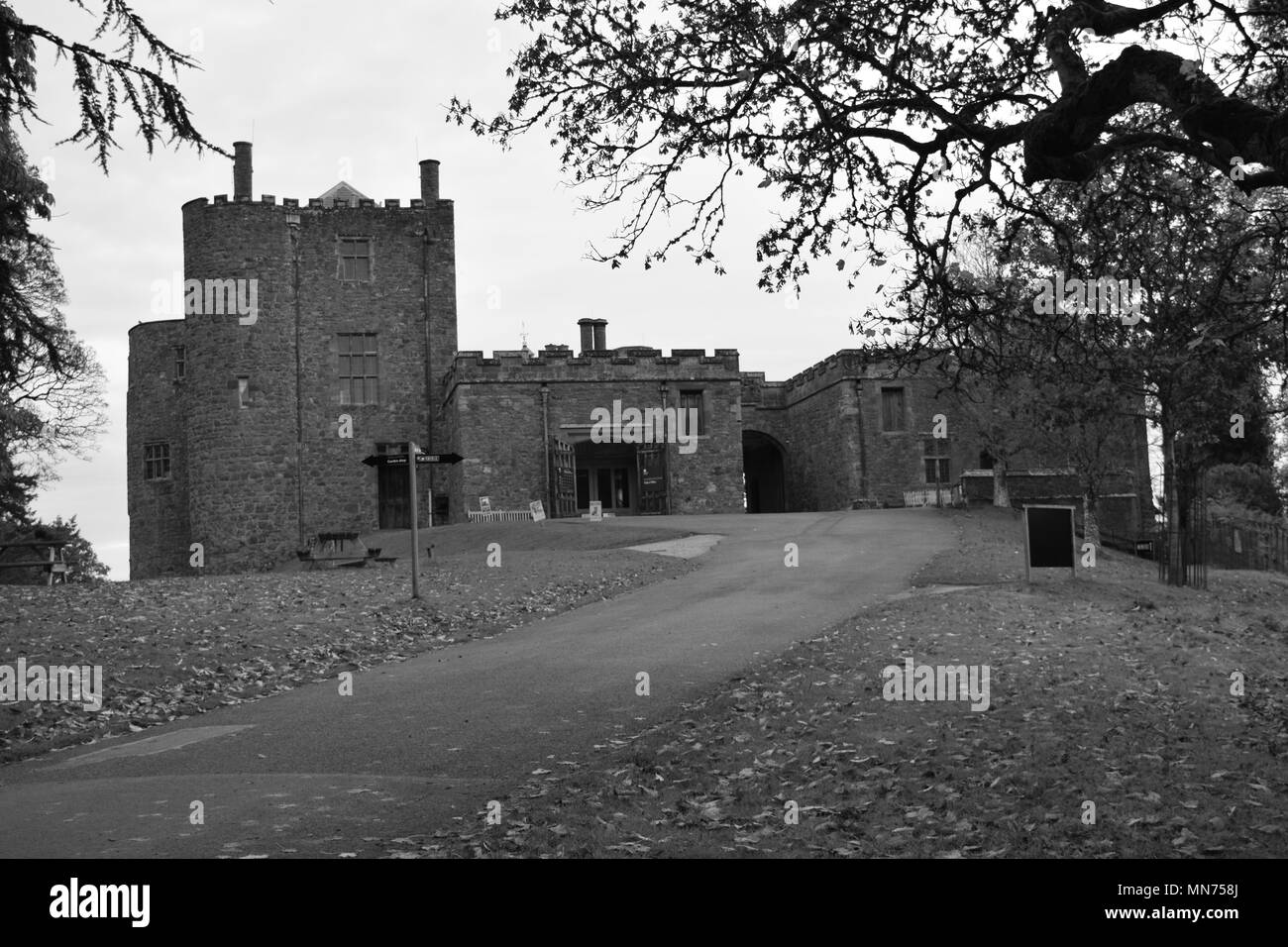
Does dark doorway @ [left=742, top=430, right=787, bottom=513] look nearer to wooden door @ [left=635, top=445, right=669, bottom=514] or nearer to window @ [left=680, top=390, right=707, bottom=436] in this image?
window @ [left=680, top=390, right=707, bottom=436]

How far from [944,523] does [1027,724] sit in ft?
87.3

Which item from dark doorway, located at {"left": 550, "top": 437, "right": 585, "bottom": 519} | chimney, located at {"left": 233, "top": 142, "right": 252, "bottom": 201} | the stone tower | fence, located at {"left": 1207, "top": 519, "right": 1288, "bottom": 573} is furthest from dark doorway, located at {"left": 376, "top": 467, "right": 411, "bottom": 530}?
fence, located at {"left": 1207, "top": 519, "right": 1288, "bottom": 573}

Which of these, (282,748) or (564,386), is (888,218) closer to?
(282,748)

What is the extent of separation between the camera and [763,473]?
56.8m

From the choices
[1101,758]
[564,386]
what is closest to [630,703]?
[1101,758]

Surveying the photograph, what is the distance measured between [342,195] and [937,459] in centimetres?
2625

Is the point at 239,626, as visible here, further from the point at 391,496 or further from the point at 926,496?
the point at 926,496

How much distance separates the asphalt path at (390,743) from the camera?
26.7 ft

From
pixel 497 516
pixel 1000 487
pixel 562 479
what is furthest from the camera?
pixel 1000 487

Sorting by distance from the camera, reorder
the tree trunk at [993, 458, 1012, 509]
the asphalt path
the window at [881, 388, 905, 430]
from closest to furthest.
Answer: the asphalt path
the tree trunk at [993, 458, 1012, 509]
the window at [881, 388, 905, 430]

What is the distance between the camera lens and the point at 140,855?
7.48 metres

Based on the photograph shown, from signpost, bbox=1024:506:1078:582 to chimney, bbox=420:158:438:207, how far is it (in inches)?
1197

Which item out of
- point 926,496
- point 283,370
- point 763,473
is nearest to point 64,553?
point 283,370

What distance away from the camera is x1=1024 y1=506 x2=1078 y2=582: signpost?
23.0 m
